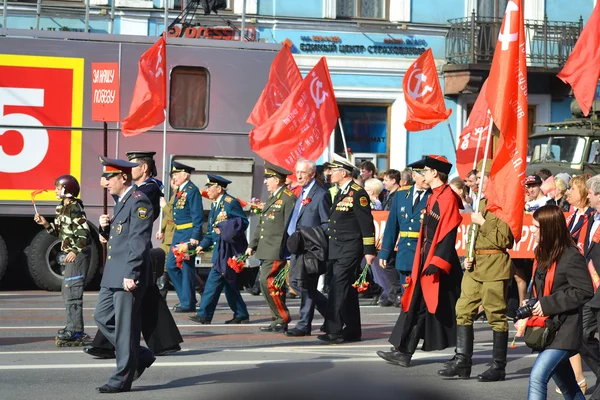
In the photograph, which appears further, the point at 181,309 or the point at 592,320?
the point at 181,309

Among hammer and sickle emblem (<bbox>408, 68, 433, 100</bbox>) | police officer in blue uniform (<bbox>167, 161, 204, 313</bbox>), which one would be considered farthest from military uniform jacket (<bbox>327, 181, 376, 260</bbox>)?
hammer and sickle emblem (<bbox>408, 68, 433, 100</bbox>)

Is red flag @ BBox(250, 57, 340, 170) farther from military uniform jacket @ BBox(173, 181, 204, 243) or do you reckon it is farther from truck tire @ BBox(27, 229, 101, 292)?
truck tire @ BBox(27, 229, 101, 292)

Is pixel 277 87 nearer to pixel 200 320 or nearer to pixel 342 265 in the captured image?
pixel 200 320

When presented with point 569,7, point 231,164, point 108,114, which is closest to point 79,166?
point 108,114

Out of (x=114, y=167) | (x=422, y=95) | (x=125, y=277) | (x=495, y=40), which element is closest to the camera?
(x=125, y=277)

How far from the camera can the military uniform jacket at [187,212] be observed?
1384 cm

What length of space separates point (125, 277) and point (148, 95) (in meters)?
8.36

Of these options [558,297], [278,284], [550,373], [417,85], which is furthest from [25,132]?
[550,373]

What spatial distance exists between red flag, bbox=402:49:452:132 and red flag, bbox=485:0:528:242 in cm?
829

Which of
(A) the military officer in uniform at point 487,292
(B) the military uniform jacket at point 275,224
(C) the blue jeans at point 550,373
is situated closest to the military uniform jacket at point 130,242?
(A) the military officer in uniform at point 487,292

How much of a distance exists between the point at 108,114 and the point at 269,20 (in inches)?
403

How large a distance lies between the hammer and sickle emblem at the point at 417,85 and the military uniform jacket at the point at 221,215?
571 centimetres

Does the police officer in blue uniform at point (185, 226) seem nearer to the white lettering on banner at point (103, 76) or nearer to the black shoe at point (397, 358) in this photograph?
the white lettering on banner at point (103, 76)

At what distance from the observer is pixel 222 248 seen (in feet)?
42.4
